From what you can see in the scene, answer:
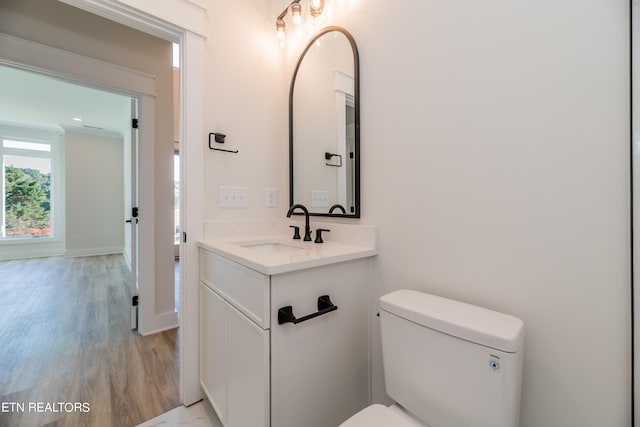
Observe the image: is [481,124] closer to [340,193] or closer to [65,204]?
[340,193]

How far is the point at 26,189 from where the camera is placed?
486 cm

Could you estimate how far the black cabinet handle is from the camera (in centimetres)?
85

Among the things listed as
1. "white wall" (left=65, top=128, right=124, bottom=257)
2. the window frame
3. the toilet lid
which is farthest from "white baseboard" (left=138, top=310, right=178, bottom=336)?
the window frame

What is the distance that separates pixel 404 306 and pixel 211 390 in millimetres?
1090

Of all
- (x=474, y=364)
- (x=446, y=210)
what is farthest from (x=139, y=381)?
(x=446, y=210)

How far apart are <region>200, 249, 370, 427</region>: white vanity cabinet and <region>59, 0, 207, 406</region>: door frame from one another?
0.69 feet

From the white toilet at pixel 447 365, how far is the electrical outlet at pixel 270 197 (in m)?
1.02

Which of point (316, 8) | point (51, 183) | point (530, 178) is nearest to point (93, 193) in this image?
point (51, 183)

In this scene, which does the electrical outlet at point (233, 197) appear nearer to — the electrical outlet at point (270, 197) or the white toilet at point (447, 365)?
the electrical outlet at point (270, 197)

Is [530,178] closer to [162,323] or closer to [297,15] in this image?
[297,15]

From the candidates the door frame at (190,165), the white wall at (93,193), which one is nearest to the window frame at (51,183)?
the white wall at (93,193)

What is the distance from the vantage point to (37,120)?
4477 millimetres

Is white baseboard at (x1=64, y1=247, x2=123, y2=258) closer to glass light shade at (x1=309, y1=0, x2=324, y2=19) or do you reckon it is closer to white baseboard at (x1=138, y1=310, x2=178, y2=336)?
white baseboard at (x1=138, y1=310, x2=178, y2=336)

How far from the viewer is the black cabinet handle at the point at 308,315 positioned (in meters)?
0.85
